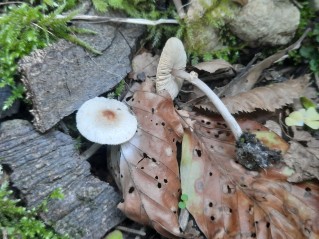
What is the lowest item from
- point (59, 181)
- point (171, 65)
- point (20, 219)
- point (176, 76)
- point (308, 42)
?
point (20, 219)

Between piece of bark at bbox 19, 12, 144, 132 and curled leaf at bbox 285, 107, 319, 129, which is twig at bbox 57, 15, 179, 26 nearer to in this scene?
piece of bark at bbox 19, 12, 144, 132

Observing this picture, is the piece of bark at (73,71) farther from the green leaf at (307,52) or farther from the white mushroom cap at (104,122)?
the green leaf at (307,52)

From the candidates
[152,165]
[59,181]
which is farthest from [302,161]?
[59,181]

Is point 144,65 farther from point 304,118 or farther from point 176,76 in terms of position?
point 304,118

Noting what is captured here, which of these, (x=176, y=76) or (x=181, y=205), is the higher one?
(x=176, y=76)

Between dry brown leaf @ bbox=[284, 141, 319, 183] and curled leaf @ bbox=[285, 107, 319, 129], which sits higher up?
curled leaf @ bbox=[285, 107, 319, 129]

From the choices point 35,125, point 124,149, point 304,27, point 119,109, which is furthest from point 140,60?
point 304,27

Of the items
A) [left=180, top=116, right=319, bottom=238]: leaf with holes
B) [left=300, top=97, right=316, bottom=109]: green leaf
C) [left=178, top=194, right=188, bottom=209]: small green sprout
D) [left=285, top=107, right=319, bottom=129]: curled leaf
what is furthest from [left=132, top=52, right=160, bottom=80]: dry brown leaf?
[left=300, top=97, right=316, bottom=109]: green leaf
